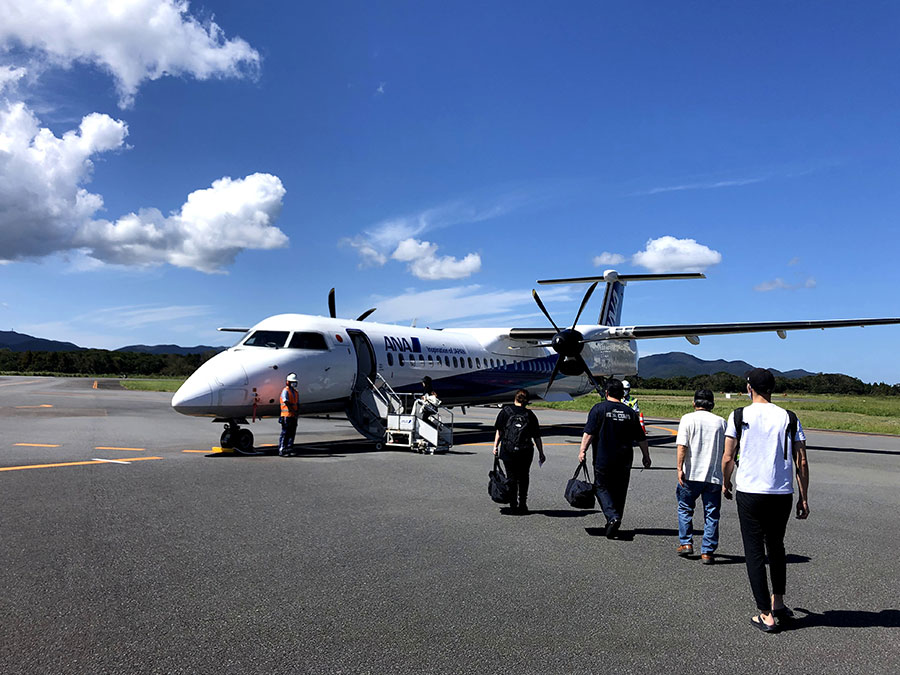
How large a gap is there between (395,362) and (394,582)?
42.3 ft

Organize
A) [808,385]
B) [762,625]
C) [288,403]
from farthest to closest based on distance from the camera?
1. [808,385]
2. [288,403]
3. [762,625]

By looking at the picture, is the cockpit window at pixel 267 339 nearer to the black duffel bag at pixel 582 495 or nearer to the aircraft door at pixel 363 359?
the aircraft door at pixel 363 359

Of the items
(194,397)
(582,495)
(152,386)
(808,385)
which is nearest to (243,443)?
(194,397)

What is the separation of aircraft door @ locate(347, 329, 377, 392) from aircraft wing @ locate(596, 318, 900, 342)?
827 cm

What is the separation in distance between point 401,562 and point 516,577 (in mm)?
1105

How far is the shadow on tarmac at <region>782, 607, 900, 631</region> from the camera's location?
4660mm

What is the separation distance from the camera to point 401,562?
19.6 feet

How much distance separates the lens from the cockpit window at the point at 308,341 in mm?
15180

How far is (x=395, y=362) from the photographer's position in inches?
714

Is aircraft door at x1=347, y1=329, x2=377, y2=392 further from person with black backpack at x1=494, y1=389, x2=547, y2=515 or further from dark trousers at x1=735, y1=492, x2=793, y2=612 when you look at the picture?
dark trousers at x1=735, y1=492, x2=793, y2=612

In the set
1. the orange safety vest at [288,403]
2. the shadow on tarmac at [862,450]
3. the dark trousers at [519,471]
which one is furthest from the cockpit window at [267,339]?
the shadow on tarmac at [862,450]

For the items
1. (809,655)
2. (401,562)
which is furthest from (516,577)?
(809,655)

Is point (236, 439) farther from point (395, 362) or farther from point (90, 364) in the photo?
point (90, 364)

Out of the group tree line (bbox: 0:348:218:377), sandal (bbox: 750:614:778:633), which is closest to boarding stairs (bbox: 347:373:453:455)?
sandal (bbox: 750:614:778:633)
